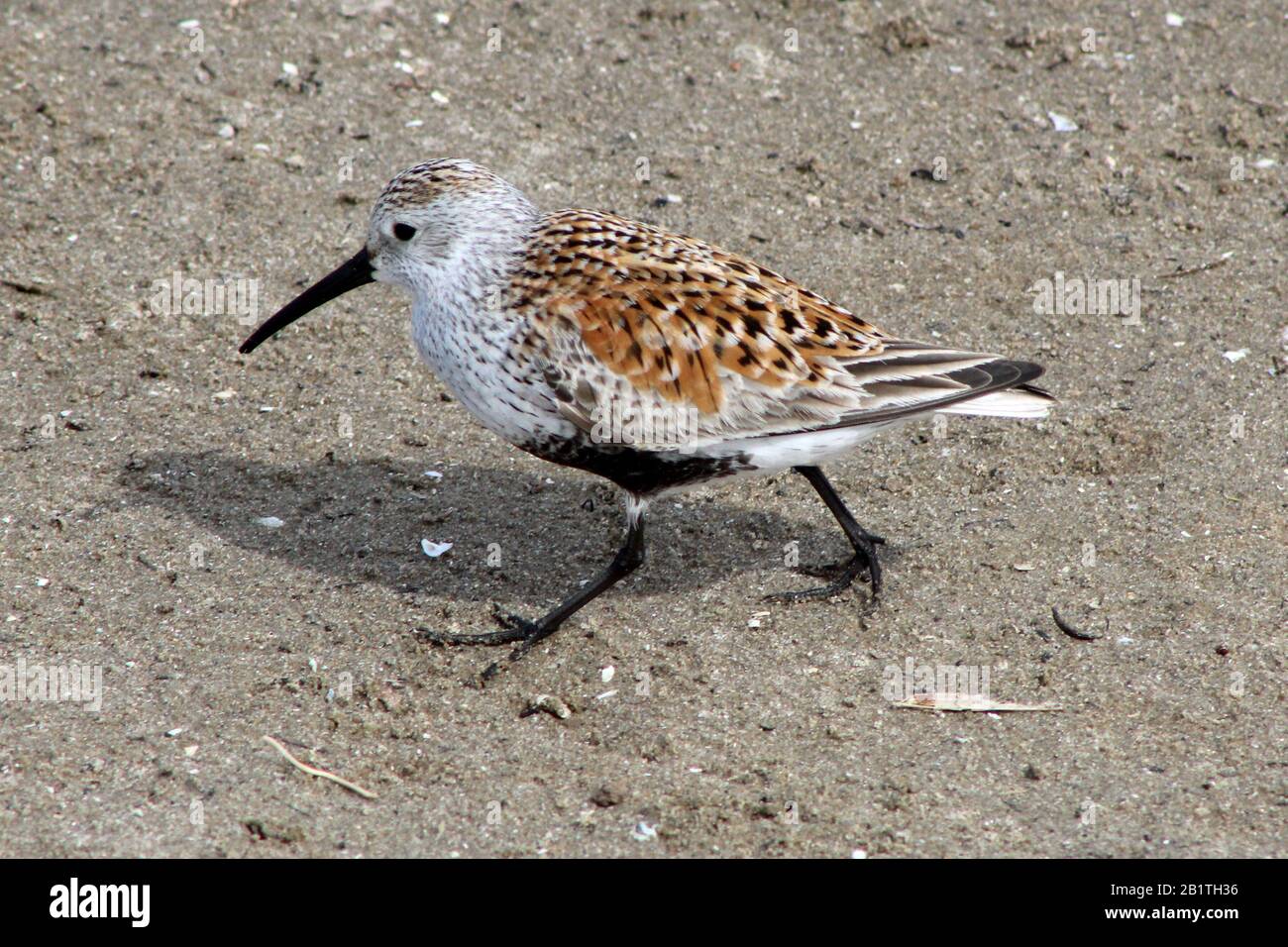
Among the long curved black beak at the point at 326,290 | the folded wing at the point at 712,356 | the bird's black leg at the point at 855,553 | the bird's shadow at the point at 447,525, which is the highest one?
the folded wing at the point at 712,356

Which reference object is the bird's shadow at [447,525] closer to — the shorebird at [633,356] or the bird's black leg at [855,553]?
the bird's black leg at [855,553]

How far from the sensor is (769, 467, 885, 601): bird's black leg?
6523mm

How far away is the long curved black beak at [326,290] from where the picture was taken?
21.4ft

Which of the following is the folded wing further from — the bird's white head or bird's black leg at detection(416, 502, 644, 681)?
bird's black leg at detection(416, 502, 644, 681)

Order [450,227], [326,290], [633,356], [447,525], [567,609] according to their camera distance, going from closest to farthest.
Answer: [633,356] < [450,227] < [567,609] < [326,290] < [447,525]

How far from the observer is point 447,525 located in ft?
22.9

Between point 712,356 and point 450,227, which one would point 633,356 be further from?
point 450,227

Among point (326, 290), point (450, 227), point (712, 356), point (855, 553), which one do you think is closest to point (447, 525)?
point (326, 290)

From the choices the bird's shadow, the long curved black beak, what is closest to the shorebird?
the long curved black beak

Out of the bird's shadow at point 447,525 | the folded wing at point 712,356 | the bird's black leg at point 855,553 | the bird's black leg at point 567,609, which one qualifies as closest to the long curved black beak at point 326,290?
the bird's shadow at point 447,525

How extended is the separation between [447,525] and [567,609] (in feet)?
3.23

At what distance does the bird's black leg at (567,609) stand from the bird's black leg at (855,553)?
71 centimetres

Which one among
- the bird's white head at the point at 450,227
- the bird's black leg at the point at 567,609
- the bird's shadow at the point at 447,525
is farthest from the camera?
the bird's shadow at the point at 447,525

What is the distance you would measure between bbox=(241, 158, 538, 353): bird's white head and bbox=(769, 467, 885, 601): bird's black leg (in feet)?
5.53
